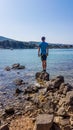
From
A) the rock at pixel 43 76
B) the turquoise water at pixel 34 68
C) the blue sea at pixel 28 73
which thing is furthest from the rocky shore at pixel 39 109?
the turquoise water at pixel 34 68

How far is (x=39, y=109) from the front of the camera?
12.0 m

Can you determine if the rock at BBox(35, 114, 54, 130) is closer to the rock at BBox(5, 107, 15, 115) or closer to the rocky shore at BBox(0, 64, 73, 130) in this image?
the rocky shore at BBox(0, 64, 73, 130)

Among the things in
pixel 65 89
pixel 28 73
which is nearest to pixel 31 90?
pixel 65 89

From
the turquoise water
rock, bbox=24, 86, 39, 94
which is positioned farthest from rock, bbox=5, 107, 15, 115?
the turquoise water

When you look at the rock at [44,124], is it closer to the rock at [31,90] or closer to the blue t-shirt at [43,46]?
the rock at [31,90]

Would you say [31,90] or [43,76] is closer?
[31,90]

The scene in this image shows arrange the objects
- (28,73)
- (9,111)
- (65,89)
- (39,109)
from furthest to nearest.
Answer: (28,73)
(65,89)
(9,111)
(39,109)

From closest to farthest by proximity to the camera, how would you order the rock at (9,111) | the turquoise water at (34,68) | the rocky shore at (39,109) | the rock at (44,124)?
the rock at (44,124), the rocky shore at (39,109), the rock at (9,111), the turquoise water at (34,68)

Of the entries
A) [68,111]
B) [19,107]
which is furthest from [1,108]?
[68,111]

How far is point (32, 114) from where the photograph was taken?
442 inches

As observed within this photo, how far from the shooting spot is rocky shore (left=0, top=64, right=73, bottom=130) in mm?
8898

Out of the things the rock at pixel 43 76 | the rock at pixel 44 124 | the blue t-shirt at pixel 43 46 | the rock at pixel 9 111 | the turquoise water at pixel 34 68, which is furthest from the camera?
the turquoise water at pixel 34 68

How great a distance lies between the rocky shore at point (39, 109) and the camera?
8898 millimetres

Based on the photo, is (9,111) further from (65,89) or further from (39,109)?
(65,89)
